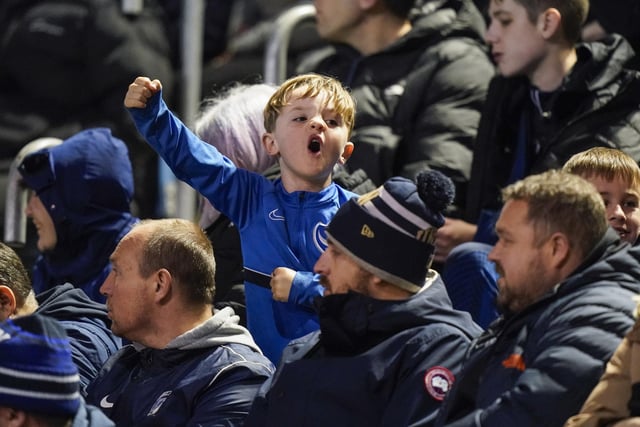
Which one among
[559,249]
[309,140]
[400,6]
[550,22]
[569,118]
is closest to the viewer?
[559,249]

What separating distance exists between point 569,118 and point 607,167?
155 cm

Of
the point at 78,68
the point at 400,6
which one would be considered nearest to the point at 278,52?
the point at 400,6

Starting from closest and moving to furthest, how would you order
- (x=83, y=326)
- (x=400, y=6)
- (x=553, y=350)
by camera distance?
(x=553, y=350) → (x=83, y=326) → (x=400, y=6)

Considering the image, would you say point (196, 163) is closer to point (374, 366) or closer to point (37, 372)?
point (374, 366)

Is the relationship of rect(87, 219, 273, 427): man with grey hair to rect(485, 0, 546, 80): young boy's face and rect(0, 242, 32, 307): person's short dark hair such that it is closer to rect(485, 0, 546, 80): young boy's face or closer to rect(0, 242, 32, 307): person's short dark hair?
rect(0, 242, 32, 307): person's short dark hair

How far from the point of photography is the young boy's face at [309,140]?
5.60 metres

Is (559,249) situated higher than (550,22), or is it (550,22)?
(559,249)

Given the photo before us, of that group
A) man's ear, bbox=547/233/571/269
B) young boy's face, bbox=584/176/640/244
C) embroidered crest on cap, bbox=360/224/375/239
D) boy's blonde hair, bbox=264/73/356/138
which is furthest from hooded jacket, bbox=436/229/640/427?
boy's blonde hair, bbox=264/73/356/138

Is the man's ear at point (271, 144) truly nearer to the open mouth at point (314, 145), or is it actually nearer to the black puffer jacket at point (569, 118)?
the open mouth at point (314, 145)

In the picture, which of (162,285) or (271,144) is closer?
(162,285)

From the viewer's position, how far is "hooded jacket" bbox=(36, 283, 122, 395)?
19.1 feet

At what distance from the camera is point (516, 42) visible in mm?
7016

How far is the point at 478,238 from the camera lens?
6719mm

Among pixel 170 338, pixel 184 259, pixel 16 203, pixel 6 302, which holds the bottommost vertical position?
pixel 16 203
